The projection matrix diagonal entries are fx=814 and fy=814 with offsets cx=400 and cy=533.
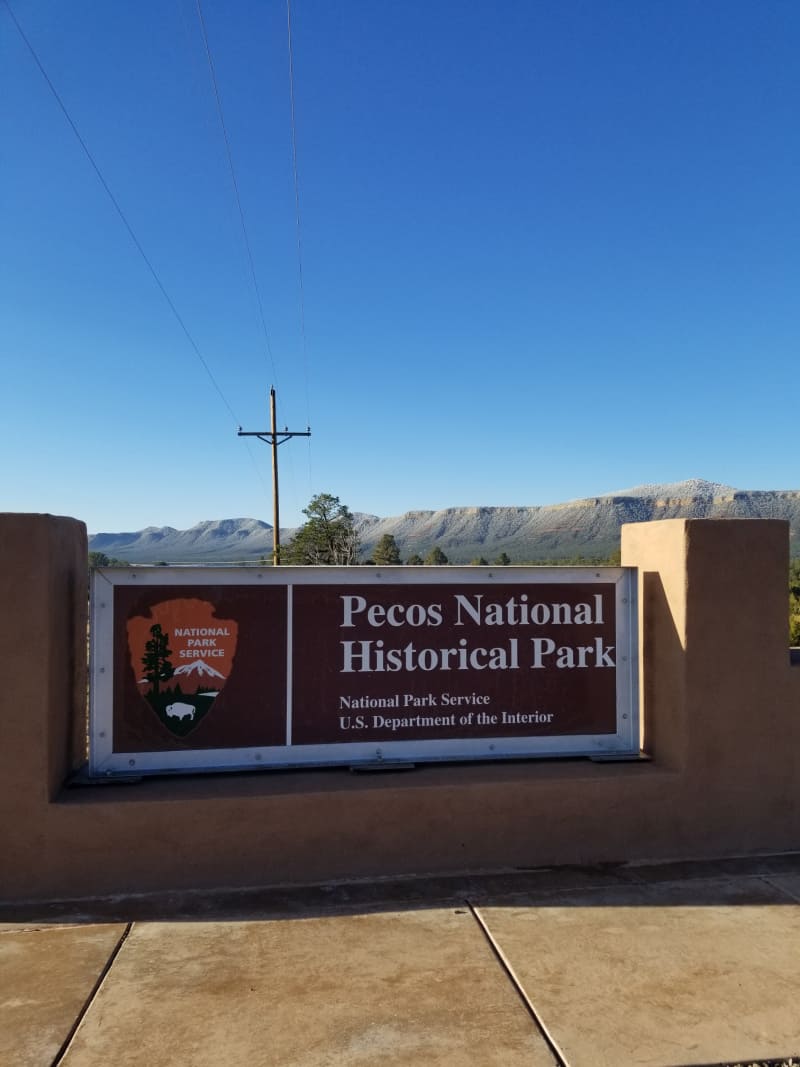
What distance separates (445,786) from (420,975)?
1.05m

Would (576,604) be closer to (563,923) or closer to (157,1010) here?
(563,923)

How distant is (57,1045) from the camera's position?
106 inches

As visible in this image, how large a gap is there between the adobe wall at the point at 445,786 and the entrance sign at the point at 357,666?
0.14m

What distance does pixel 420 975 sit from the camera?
10.3 feet

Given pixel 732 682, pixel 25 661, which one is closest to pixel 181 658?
pixel 25 661

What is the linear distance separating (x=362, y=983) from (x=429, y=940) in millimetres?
424

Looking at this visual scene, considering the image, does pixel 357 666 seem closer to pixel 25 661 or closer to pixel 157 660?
pixel 157 660

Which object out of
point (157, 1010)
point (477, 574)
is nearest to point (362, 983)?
point (157, 1010)

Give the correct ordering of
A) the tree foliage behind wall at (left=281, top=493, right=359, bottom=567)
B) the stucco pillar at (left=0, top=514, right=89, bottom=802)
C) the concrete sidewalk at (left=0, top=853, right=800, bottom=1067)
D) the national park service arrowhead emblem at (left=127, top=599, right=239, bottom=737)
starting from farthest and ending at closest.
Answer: the tree foliage behind wall at (left=281, top=493, right=359, bottom=567), the national park service arrowhead emblem at (left=127, top=599, right=239, bottom=737), the stucco pillar at (left=0, top=514, right=89, bottom=802), the concrete sidewalk at (left=0, top=853, right=800, bottom=1067)

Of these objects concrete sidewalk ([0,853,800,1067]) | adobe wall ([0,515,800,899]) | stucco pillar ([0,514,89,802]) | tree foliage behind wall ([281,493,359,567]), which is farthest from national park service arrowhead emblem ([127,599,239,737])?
tree foliage behind wall ([281,493,359,567])

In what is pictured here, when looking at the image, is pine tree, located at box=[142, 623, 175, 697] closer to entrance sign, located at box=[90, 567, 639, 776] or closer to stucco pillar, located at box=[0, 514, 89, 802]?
entrance sign, located at box=[90, 567, 639, 776]

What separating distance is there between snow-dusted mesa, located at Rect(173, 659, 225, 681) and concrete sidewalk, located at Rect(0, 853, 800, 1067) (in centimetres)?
104

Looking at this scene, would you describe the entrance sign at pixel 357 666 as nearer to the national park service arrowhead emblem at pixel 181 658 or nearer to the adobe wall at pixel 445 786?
the national park service arrowhead emblem at pixel 181 658

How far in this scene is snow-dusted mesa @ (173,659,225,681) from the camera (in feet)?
13.6
